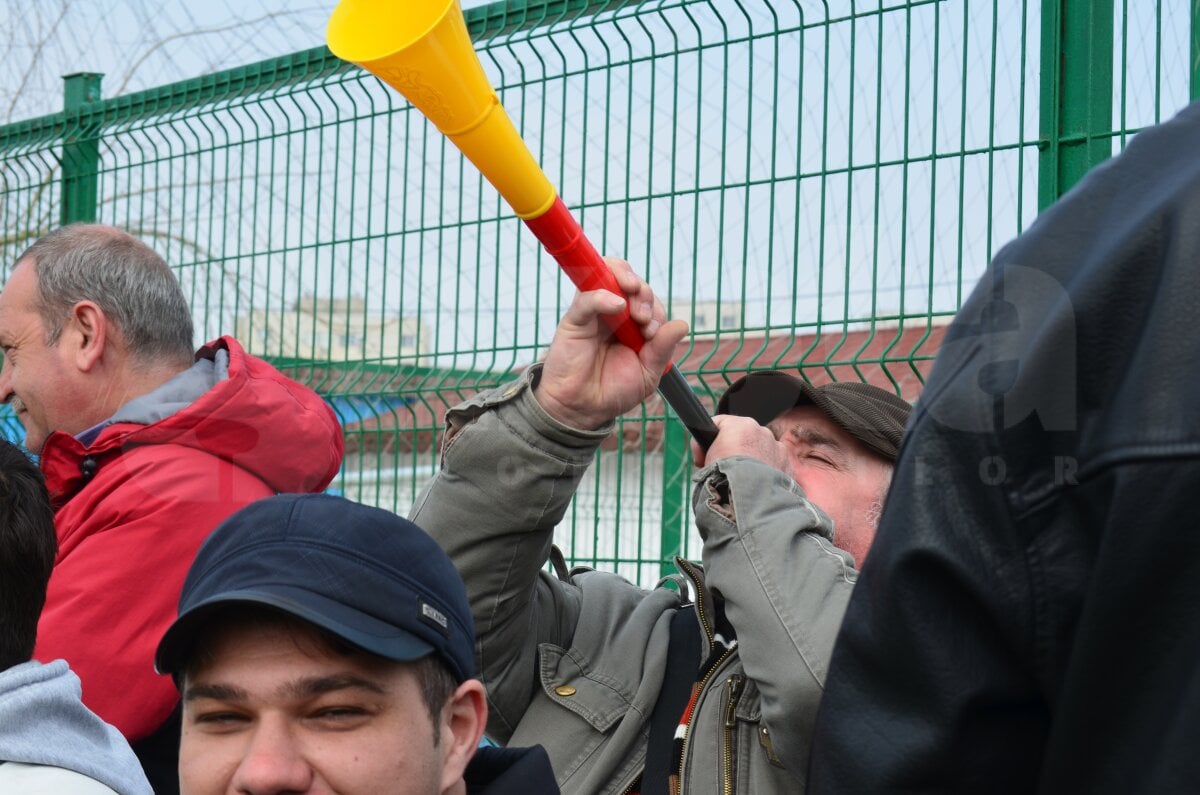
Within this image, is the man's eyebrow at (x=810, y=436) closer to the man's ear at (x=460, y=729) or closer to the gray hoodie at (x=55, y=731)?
the man's ear at (x=460, y=729)

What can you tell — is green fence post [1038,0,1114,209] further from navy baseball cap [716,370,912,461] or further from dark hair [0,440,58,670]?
dark hair [0,440,58,670]

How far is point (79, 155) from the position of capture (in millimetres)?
5254

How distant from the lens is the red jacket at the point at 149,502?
2.67 meters

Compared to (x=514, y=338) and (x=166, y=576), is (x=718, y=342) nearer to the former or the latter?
(x=514, y=338)

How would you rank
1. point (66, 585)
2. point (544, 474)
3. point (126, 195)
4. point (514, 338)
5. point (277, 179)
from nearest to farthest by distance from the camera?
1. point (544, 474)
2. point (66, 585)
3. point (514, 338)
4. point (277, 179)
5. point (126, 195)

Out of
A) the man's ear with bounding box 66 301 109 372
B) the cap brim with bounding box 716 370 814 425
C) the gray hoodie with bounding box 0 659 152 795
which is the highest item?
the man's ear with bounding box 66 301 109 372

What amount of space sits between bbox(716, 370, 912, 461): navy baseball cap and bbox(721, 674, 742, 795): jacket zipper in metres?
0.59

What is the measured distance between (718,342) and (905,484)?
255 centimetres

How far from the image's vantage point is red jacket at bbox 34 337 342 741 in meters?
2.67

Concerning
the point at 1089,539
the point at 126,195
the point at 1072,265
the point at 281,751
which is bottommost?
the point at 281,751

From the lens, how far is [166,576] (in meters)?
2.77

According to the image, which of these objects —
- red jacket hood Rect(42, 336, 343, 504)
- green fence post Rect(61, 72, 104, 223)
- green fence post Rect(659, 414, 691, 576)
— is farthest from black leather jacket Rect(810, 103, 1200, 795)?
green fence post Rect(61, 72, 104, 223)

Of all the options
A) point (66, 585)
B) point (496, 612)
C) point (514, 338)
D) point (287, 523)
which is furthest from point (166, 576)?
point (514, 338)

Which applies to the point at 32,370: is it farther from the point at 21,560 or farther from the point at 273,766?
the point at 273,766
